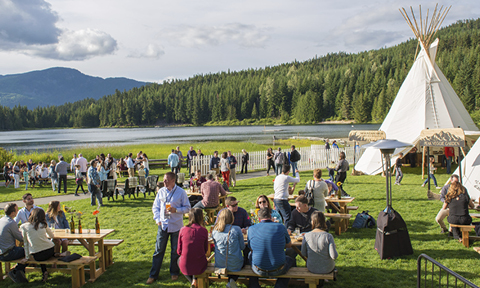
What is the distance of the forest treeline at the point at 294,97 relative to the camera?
11125 cm

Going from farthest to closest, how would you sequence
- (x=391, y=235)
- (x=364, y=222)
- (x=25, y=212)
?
(x=364, y=222) < (x=25, y=212) < (x=391, y=235)

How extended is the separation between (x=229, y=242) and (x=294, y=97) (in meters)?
139

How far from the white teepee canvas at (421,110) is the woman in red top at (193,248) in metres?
13.9

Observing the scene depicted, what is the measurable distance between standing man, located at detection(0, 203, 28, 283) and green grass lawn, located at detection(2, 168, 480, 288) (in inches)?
8.3

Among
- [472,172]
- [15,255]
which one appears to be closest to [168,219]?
[15,255]

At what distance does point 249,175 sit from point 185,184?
22.3 ft

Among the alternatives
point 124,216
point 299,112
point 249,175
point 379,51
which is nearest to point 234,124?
point 299,112

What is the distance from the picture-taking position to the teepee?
16.0m

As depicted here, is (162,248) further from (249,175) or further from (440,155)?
(440,155)

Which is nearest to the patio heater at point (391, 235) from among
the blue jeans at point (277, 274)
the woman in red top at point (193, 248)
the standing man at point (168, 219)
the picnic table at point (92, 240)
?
the blue jeans at point (277, 274)

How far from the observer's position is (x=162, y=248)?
221 inches

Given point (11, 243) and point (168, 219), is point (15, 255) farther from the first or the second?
point (168, 219)

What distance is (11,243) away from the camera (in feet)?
18.3

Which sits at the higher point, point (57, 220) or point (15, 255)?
point (57, 220)
